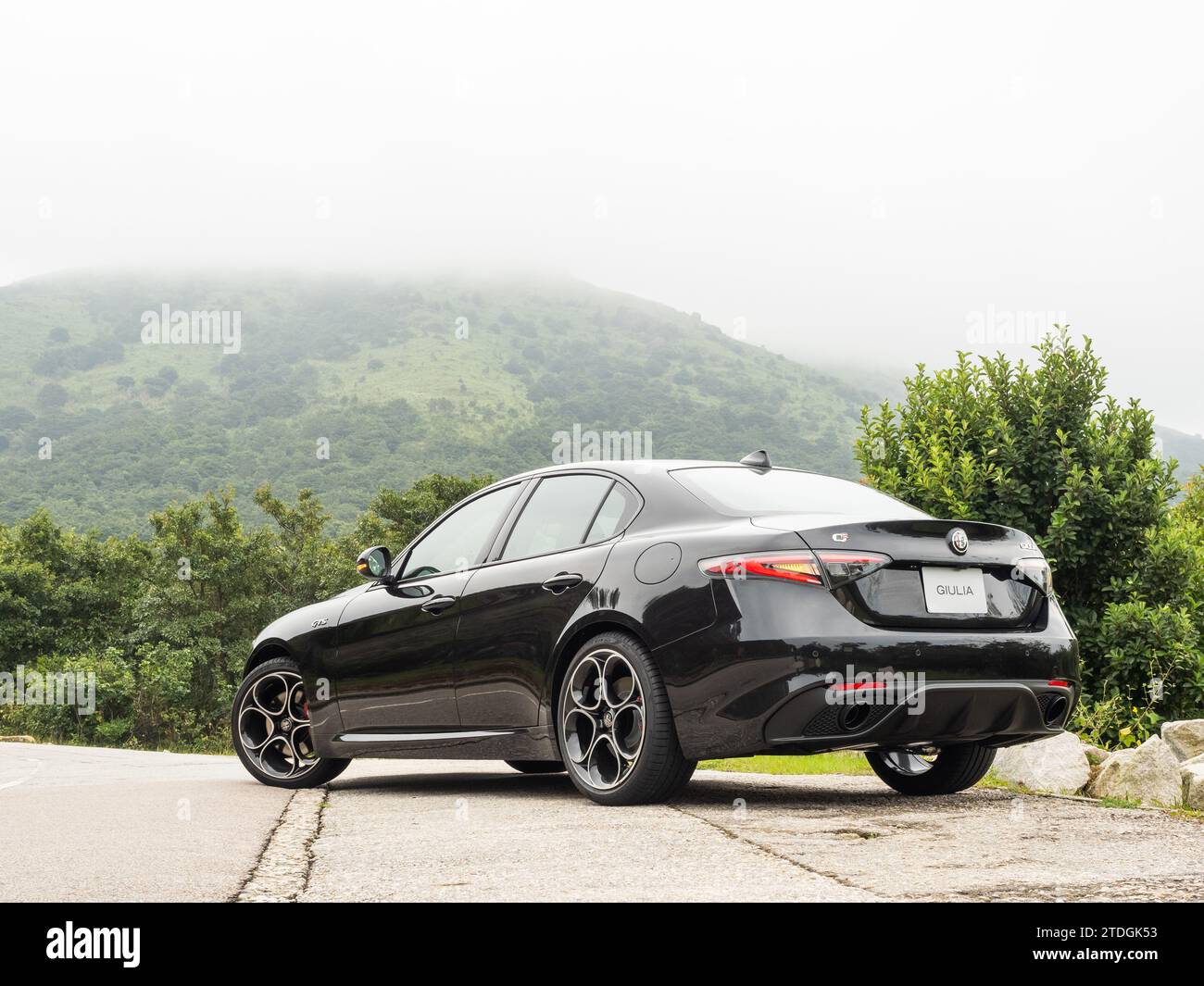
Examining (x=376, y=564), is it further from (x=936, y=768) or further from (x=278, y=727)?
(x=936, y=768)

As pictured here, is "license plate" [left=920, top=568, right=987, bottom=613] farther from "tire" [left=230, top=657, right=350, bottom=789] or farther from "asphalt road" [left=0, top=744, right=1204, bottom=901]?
"tire" [left=230, top=657, right=350, bottom=789]

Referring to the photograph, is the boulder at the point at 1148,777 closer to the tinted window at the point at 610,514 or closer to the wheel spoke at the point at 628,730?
the wheel spoke at the point at 628,730

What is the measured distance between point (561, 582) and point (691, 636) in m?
0.88

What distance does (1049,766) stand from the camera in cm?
707

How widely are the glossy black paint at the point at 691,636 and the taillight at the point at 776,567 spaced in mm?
35

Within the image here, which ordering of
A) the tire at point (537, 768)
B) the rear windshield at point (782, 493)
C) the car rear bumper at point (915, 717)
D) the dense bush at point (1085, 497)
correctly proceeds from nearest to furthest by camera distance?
the car rear bumper at point (915, 717), the rear windshield at point (782, 493), the tire at point (537, 768), the dense bush at point (1085, 497)

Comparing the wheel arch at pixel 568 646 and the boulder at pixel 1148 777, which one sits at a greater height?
the wheel arch at pixel 568 646

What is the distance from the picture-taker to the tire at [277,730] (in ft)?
25.4

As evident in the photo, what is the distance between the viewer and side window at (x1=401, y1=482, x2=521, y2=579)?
6.91 metres

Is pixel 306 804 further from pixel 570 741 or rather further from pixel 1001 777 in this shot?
pixel 1001 777

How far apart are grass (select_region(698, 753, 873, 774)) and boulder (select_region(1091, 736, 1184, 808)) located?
6.82ft
